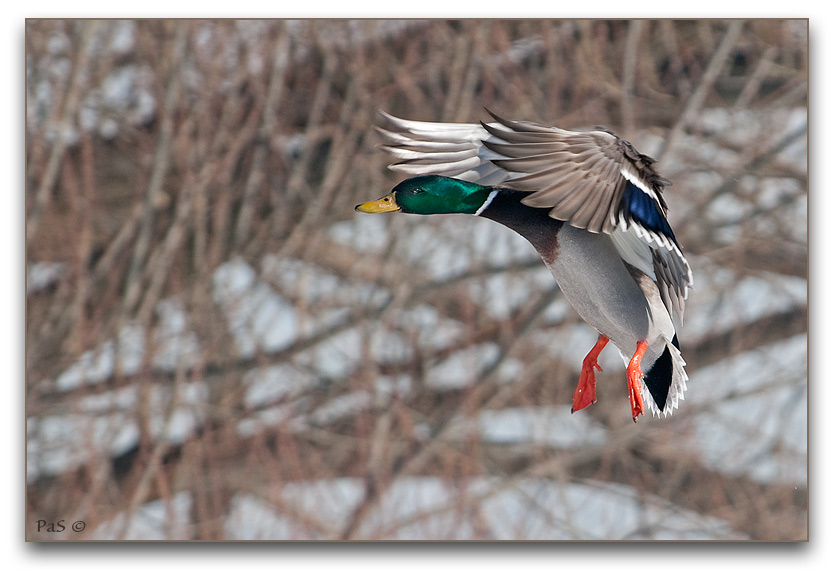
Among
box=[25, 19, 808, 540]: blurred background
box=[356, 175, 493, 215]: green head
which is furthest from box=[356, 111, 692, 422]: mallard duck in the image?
box=[25, 19, 808, 540]: blurred background

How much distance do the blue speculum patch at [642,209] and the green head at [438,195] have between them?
0.85 feet

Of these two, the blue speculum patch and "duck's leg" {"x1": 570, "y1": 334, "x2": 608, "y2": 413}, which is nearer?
the blue speculum patch

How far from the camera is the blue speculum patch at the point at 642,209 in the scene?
184cm

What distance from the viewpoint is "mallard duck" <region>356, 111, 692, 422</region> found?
1.71m

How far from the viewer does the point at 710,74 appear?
348 centimetres

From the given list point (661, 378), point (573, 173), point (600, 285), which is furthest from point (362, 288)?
point (573, 173)

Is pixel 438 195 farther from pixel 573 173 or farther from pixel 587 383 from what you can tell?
pixel 587 383

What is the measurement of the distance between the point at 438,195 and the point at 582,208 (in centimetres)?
34

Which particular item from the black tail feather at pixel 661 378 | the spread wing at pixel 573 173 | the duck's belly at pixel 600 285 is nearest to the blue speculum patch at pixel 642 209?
the spread wing at pixel 573 173

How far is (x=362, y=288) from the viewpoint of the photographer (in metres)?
3.73

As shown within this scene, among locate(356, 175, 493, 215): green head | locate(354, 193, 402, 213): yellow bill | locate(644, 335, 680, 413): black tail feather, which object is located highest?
locate(356, 175, 493, 215): green head

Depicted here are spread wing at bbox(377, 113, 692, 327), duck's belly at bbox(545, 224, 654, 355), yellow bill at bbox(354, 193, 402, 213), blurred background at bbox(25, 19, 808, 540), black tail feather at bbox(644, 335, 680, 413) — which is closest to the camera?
spread wing at bbox(377, 113, 692, 327)

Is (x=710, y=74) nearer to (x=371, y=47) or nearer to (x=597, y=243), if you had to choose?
(x=371, y=47)

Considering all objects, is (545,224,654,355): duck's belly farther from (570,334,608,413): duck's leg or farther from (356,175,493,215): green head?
(356,175,493,215): green head
